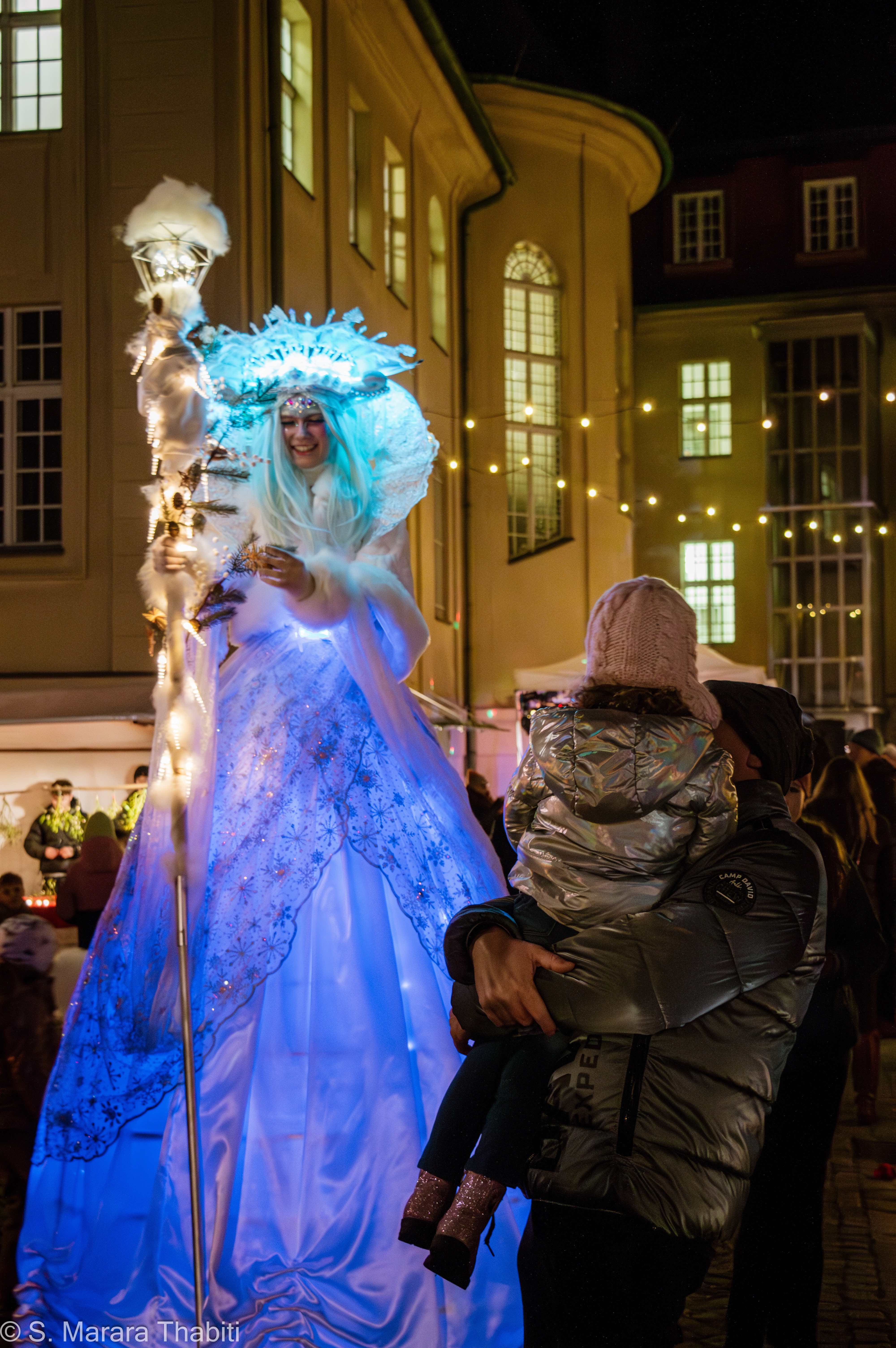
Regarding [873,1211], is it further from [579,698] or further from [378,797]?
[579,698]

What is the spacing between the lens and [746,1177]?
2.18m

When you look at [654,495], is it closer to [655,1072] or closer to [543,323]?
[543,323]

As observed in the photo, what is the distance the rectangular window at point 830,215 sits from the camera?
27.1 m

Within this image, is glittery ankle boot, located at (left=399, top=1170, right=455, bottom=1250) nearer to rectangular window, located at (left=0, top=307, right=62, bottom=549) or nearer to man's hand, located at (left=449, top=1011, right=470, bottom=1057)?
man's hand, located at (left=449, top=1011, right=470, bottom=1057)

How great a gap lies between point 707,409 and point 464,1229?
26.1 meters

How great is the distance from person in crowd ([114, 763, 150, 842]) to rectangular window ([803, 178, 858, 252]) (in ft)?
68.2

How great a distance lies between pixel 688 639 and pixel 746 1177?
91 cm

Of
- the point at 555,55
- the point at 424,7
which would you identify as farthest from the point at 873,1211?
the point at 555,55

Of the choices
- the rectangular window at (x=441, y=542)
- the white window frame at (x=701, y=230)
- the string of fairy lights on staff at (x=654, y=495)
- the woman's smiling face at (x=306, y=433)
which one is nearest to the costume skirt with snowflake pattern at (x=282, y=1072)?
the woman's smiling face at (x=306, y=433)

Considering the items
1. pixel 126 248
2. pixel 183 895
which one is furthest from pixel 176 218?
pixel 126 248

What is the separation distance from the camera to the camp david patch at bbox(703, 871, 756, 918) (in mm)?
2166

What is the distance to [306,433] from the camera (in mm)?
4254

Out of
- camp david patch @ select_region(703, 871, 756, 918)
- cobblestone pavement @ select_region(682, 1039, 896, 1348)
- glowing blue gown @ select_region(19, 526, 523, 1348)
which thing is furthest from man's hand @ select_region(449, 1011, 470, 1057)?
cobblestone pavement @ select_region(682, 1039, 896, 1348)

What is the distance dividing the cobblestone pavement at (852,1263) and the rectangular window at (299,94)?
410 inches
